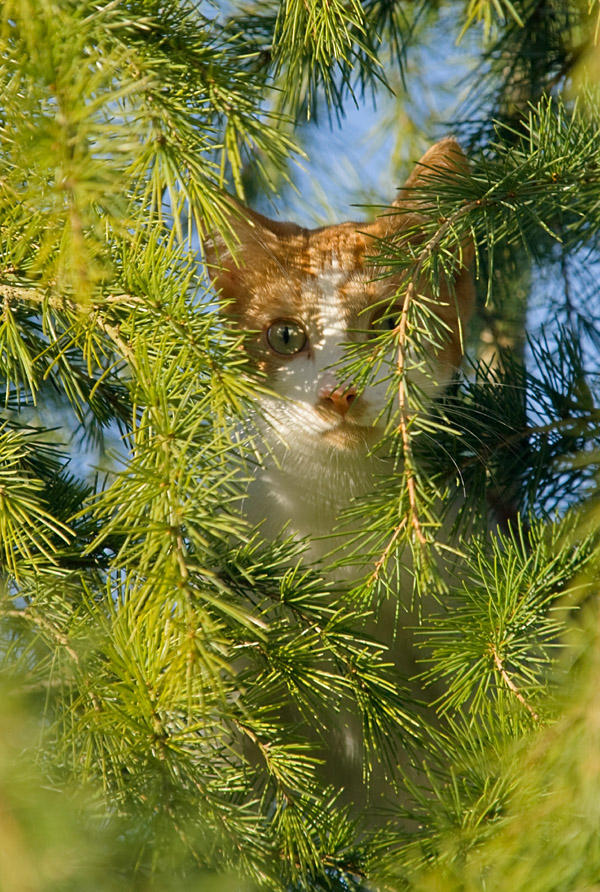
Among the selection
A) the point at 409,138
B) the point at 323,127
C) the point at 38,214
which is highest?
the point at 409,138

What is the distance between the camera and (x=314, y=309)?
1.84 meters

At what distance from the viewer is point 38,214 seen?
0.69 m

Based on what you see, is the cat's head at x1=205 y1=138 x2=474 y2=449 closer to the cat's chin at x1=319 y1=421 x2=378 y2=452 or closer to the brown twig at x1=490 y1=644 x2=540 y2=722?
the cat's chin at x1=319 y1=421 x2=378 y2=452

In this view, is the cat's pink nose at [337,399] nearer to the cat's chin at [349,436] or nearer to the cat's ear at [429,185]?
the cat's chin at [349,436]

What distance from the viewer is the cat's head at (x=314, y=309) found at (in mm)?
1634

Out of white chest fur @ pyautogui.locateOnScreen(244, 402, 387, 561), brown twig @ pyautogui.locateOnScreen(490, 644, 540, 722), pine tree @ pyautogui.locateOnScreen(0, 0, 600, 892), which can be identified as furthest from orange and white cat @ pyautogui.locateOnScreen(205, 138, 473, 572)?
brown twig @ pyautogui.locateOnScreen(490, 644, 540, 722)

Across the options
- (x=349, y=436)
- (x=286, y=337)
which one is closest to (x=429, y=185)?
(x=349, y=436)

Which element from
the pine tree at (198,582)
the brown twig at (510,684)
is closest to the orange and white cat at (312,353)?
the pine tree at (198,582)

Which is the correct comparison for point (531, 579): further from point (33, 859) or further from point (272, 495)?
point (272, 495)

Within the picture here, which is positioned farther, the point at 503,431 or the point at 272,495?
the point at 272,495

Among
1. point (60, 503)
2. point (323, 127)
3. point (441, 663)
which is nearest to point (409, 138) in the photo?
point (323, 127)

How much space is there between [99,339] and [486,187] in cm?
45

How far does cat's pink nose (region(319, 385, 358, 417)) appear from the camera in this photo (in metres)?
1.53

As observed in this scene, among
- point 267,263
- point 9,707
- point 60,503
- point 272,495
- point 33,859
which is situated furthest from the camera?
point 267,263
